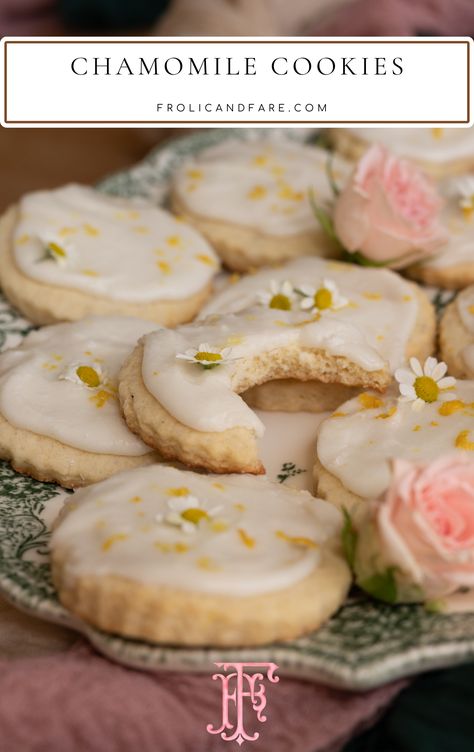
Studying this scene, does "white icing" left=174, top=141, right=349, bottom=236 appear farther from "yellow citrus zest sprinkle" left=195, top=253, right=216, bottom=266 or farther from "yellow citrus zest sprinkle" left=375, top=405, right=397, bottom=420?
"yellow citrus zest sprinkle" left=375, top=405, right=397, bottom=420

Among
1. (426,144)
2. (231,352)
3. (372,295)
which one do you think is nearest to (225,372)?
(231,352)

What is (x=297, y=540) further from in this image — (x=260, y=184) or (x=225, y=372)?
(x=260, y=184)

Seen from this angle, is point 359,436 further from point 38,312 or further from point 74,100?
point 74,100

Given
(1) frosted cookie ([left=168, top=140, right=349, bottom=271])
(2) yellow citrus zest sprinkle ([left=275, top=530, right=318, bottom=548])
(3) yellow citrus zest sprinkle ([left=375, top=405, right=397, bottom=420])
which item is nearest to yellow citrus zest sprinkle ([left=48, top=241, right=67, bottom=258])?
(1) frosted cookie ([left=168, top=140, right=349, bottom=271])

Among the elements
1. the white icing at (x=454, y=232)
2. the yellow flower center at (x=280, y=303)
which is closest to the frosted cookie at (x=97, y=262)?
the yellow flower center at (x=280, y=303)

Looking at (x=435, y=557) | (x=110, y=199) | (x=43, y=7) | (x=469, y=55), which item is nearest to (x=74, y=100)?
(x=110, y=199)
